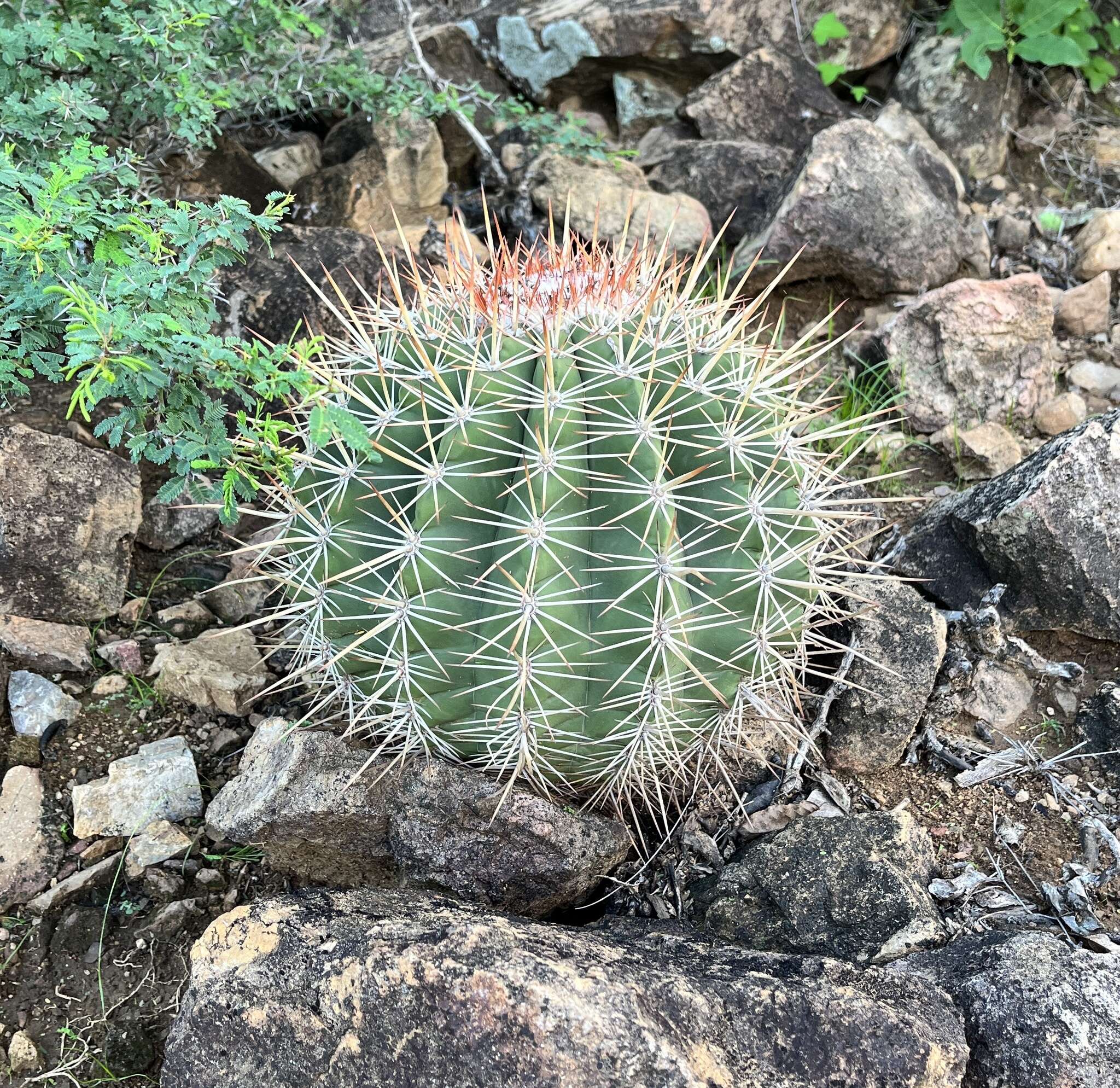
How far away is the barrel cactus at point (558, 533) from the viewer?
6.98ft

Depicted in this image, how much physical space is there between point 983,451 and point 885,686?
1.29 meters

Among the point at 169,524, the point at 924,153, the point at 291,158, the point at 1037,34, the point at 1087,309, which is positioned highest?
the point at 1037,34

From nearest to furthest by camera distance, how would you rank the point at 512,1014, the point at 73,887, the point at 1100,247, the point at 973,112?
the point at 512,1014 < the point at 73,887 < the point at 1100,247 < the point at 973,112

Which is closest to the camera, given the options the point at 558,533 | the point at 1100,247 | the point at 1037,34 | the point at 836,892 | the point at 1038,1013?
the point at 1038,1013

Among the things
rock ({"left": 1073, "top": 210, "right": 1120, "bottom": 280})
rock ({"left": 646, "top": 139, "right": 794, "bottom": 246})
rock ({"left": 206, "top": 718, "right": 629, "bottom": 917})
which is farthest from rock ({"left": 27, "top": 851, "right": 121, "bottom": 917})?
rock ({"left": 1073, "top": 210, "right": 1120, "bottom": 280})

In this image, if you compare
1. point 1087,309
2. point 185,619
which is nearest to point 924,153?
point 1087,309

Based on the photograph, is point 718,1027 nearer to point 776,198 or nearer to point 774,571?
point 774,571

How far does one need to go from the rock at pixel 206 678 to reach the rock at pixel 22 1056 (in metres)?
0.94

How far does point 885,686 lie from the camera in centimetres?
278

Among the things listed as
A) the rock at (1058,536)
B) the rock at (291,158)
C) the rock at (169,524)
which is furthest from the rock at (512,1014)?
the rock at (291,158)

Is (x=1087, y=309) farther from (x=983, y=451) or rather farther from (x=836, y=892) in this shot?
(x=836, y=892)

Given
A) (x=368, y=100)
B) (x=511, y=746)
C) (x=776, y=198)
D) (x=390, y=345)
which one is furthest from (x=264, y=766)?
(x=776, y=198)

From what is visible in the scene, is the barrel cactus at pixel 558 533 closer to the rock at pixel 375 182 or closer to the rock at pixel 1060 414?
the rock at pixel 1060 414

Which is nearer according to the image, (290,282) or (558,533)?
(558,533)
